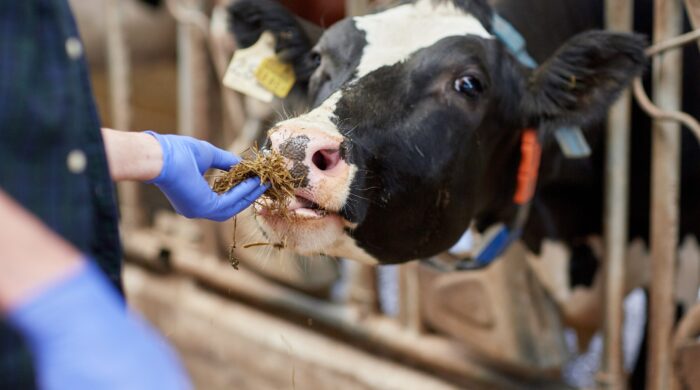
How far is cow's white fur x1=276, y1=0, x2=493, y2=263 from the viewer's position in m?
1.61

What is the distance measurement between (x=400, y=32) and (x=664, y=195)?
29.3 inches

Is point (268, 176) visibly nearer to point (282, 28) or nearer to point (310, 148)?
point (310, 148)

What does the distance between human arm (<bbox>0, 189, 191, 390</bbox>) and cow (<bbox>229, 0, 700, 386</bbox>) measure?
69 centimetres

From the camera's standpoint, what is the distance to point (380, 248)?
1626 millimetres

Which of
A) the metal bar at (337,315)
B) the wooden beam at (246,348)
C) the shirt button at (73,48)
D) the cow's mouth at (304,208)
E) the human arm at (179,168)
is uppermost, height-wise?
the shirt button at (73,48)

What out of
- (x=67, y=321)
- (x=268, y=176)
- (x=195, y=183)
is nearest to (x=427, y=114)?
(x=268, y=176)

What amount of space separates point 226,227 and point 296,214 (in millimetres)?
1767

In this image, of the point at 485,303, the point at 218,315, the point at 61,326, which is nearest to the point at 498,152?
the point at 485,303

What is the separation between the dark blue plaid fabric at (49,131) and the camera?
2.94ft

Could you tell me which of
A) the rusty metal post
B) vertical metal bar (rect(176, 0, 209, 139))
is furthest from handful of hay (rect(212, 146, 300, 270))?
vertical metal bar (rect(176, 0, 209, 139))

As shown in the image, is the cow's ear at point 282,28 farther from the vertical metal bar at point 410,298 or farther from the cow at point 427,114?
the vertical metal bar at point 410,298

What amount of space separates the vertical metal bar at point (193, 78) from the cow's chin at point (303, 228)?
1.64m

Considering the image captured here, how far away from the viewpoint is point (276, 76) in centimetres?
197

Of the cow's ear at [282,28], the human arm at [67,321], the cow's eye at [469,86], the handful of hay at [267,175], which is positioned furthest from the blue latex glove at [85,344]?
the cow's ear at [282,28]
